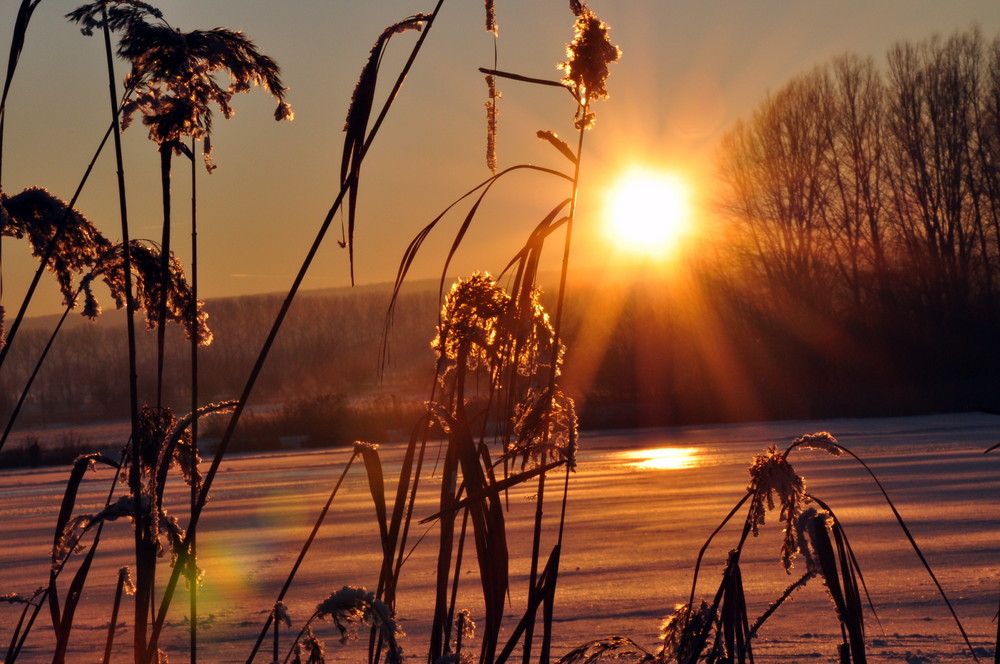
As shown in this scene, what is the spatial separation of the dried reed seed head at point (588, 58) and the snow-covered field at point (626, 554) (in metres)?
2.40

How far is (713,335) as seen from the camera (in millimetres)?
25578

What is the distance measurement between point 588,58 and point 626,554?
423cm

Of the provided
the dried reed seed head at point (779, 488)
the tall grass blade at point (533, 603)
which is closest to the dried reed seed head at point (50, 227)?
the tall grass blade at point (533, 603)

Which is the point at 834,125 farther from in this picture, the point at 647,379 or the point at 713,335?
the point at 647,379

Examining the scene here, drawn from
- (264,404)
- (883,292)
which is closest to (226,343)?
(264,404)

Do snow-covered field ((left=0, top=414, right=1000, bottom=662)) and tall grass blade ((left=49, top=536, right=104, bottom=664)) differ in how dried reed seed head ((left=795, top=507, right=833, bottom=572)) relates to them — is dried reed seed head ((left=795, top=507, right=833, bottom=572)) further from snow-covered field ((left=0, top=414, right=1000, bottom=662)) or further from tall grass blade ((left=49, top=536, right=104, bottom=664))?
snow-covered field ((left=0, top=414, right=1000, bottom=662))

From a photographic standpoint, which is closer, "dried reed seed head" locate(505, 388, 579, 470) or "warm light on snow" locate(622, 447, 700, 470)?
"dried reed seed head" locate(505, 388, 579, 470)

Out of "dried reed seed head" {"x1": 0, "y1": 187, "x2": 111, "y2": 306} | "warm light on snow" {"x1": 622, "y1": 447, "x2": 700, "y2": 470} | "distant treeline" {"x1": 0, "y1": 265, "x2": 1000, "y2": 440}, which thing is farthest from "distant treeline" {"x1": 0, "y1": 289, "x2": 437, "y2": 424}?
"dried reed seed head" {"x1": 0, "y1": 187, "x2": 111, "y2": 306}

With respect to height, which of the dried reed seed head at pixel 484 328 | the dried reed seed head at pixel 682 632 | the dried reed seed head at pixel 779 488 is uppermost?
the dried reed seed head at pixel 484 328

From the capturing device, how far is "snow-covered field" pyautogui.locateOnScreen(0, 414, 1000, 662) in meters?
3.46

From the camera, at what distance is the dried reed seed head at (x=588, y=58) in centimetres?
111

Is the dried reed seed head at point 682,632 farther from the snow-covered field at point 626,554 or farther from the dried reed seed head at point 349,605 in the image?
the snow-covered field at point 626,554

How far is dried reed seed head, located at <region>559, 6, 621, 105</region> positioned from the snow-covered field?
7.88 feet

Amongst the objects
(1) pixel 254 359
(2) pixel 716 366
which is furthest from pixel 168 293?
(1) pixel 254 359
